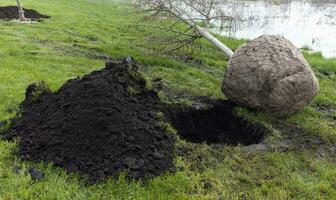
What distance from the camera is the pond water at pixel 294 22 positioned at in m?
16.8

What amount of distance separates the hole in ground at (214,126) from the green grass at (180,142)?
26 centimetres

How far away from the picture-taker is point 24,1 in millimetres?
20391

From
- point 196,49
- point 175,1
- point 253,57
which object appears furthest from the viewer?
point 196,49

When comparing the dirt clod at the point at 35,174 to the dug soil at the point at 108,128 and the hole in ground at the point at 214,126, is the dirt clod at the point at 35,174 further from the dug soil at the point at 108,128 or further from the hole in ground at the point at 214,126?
the hole in ground at the point at 214,126

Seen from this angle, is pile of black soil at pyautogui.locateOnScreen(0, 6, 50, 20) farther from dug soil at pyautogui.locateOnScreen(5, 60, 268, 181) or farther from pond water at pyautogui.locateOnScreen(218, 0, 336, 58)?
dug soil at pyautogui.locateOnScreen(5, 60, 268, 181)

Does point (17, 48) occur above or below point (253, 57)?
below

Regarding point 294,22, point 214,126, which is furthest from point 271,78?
point 294,22

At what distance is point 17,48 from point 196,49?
5131mm

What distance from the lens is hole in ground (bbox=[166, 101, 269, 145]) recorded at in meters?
6.57

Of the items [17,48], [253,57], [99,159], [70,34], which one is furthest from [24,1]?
[99,159]

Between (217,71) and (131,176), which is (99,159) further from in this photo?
(217,71)

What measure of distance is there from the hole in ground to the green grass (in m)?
0.26

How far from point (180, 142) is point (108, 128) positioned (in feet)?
3.77

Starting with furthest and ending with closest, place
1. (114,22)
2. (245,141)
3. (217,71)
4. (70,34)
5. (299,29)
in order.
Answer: (299,29) → (114,22) → (70,34) → (217,71) → (245,141)
